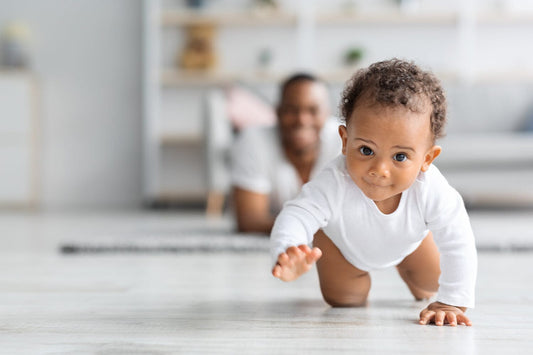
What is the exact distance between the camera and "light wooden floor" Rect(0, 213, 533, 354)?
852 millimetres

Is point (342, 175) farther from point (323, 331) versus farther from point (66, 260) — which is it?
point (66, 260)

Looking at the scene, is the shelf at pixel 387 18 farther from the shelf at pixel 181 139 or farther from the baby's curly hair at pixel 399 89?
the baby's curly hair at pixel 399 89

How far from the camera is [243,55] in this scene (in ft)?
15.7

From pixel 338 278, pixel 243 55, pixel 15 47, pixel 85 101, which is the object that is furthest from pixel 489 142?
pixel 15 47

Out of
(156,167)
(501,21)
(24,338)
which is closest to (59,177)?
(156,167)

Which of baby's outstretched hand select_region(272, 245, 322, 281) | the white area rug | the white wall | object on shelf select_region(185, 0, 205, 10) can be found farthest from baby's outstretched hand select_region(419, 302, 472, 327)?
the white wall

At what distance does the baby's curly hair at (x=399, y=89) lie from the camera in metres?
0.90

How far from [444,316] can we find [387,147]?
275 mm

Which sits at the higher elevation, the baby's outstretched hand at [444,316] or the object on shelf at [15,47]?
the object on shelf at [15,47]

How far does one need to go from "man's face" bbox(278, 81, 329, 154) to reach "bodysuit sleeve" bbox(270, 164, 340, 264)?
906 mm

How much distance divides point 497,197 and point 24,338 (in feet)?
11.2

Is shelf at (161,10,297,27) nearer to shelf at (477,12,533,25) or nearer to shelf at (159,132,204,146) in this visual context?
shelf at (159,132,204,146)

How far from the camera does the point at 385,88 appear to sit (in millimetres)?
907

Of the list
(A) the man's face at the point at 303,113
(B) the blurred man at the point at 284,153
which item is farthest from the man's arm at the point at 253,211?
(A) the man's face at the point at 303,113
